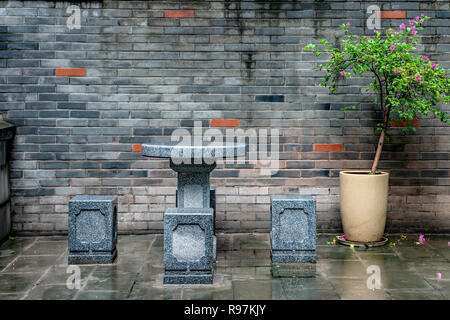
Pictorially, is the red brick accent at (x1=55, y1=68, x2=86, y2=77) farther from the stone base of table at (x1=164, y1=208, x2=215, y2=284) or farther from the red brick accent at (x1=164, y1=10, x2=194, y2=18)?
the stone base of table at (x1=164, y1=208, x2=215, y2=284)

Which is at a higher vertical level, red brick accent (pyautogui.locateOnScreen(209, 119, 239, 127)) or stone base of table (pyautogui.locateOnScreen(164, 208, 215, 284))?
red brick accent (pyautogui.locateOnScreen(209, 119, 239, 127))

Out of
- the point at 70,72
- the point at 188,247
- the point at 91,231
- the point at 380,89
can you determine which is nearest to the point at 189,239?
the point at 188,247

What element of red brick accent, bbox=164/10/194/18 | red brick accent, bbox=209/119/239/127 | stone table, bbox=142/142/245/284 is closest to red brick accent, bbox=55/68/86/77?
red brick accent, bbox=164/10/194/18

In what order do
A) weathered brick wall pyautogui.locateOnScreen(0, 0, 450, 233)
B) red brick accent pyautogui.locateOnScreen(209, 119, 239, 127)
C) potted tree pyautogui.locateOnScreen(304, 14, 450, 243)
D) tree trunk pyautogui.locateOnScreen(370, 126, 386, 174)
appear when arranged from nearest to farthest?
potted tree pyautogui.locateOnScreen(304, 14, 450, 243), tree trunk pyautogui.locateOnScreen(370, 126, 386, 174), weathered brick wall pyautogui.locateOnScreen(0, 0, 450, 233), red brick accent pyautogui.locateOnScreen(209, 119, 239, 127)

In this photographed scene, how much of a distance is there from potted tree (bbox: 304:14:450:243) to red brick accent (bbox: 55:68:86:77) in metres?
2.65

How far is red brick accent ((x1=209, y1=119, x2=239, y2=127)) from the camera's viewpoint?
A: 5.83 m

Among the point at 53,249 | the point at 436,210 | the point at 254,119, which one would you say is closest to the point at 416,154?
the point at 436,210

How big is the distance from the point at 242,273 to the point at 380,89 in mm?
2548

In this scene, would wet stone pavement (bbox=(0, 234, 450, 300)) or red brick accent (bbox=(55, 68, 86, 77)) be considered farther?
red brick accent (bbox=(55, 68, 86, 77))

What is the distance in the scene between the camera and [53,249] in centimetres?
521

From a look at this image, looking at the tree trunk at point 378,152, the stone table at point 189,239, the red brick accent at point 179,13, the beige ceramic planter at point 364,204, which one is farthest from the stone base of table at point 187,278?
the red brick accent at point 179,13

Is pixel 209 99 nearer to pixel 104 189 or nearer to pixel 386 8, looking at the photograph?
pixel 104 189

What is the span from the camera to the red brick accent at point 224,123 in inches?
229

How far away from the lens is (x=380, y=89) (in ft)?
17.2
